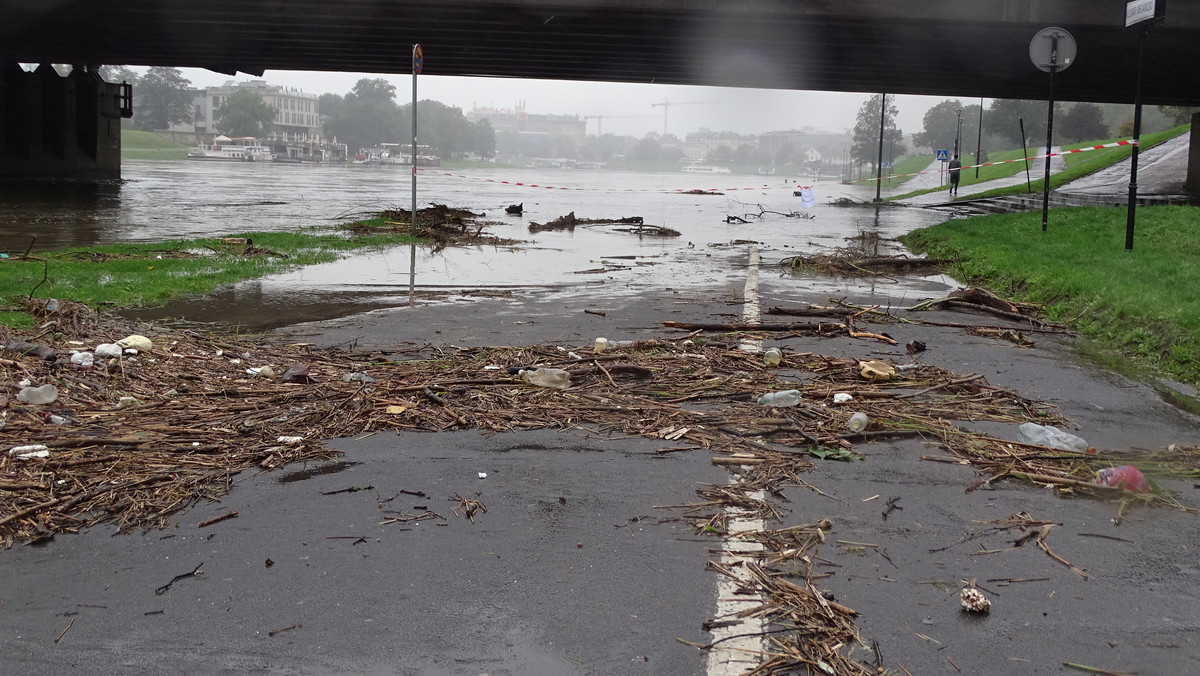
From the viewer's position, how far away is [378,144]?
6905 inches

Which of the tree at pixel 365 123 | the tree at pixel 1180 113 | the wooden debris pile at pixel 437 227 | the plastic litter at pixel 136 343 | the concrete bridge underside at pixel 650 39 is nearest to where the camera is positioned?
the plastic litter at pixel 136 343

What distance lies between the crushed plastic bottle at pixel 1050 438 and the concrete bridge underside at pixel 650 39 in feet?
74.1

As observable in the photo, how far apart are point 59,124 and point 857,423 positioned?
48486 millimetres

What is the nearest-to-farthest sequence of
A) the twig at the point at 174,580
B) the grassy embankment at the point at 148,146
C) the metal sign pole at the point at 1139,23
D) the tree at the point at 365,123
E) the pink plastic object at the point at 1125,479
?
the twig at the point at 174,580 < the pink plastic object at the point at 1125,479 < the metal sign pole at the point at 1139,23 < the grassy embankment at the point at 148,146 < the tree at the point at 365,123

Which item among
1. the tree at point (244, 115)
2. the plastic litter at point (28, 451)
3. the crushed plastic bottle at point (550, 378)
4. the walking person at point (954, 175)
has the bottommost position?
the plastic litter at point (28, 451)

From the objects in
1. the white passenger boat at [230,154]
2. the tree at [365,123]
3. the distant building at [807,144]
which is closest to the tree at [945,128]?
the distant building at [807,144]

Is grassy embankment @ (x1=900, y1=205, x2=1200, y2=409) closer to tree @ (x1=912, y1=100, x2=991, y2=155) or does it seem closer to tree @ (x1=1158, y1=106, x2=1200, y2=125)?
tree @ (x1=1158, y1=106, x2=1200, y2=125)

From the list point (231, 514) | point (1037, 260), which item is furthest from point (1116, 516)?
point (1037, 260)

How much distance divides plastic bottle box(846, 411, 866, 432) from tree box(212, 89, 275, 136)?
167953 millimetres

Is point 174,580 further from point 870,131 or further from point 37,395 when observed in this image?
point 870,131

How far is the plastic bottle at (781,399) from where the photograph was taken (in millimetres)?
6020

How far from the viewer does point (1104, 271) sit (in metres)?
12.0

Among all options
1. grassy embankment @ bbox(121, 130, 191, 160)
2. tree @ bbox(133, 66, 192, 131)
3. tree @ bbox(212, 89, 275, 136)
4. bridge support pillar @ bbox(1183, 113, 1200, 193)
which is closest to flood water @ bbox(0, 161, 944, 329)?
bridge support pillar @ bbox(1183, 113, 1200, 193)

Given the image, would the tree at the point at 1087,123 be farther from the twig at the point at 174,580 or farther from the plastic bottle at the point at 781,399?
the twig at the point at 174,580
